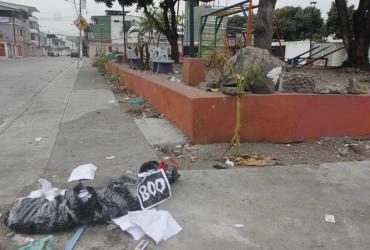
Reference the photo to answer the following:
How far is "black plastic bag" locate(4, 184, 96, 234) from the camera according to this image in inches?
126

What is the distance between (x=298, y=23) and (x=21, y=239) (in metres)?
46.5

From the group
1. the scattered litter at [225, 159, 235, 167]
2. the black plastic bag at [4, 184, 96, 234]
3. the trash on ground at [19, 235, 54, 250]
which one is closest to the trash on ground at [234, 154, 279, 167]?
the scattered litter at [225, 159, 235, 167]

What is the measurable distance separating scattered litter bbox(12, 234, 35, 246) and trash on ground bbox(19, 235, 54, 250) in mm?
62

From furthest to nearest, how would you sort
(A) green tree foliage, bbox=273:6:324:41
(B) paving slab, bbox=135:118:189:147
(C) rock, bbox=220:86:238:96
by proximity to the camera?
(A) green tree foliage, bbox=273:6:324:41 → (B) paving slab, bbox=135:118:189:147 → (C) rock, bbox=220:86:238:96

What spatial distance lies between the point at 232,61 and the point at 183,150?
1.86 metres

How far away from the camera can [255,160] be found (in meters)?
5.08

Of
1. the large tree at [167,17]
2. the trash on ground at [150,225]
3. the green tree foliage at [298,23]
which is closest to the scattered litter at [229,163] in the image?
the trash on ground at [150,225]

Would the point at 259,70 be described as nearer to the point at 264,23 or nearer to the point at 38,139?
the point at 264,23

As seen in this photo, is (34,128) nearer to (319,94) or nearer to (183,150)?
(183,150)

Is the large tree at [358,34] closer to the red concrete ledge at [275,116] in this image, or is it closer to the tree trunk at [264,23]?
the tree trunk at [264,23]

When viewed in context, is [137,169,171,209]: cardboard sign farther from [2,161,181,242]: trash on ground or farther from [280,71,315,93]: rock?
[280,71,315,93]: rock

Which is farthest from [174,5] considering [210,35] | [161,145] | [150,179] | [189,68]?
[150,179]

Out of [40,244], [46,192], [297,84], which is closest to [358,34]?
[297,84]

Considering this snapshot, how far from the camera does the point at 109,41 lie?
7919cm
